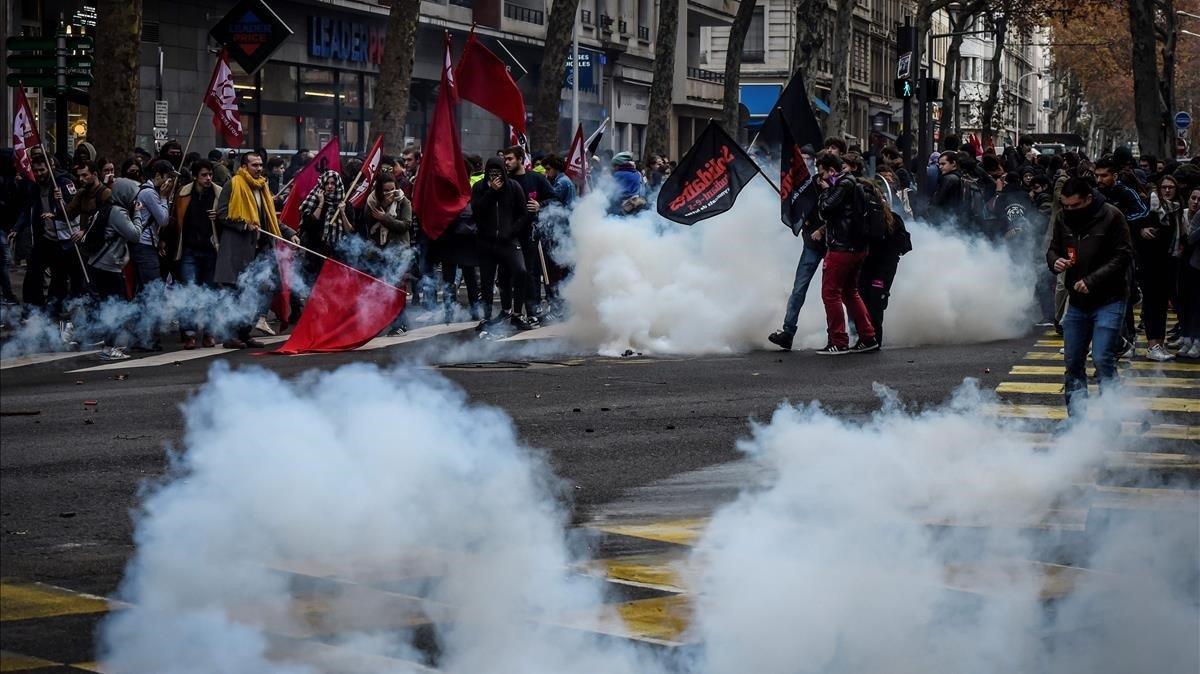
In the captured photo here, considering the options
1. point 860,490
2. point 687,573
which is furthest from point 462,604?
point 860,490

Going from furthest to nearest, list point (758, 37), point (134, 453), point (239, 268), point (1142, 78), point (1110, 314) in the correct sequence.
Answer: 1. point (758, 37)
2. point (1142, 78)
3. point (239, 268)
4. point (1110, 314)
5. point (134, 453)

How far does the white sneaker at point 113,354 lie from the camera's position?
14484mm

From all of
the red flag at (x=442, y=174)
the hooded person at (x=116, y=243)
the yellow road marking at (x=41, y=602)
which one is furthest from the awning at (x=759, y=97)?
the yellow road marking at (x=41, y=602)

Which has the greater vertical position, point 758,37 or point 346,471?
point 758,37

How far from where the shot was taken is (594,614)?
6133 millimetres

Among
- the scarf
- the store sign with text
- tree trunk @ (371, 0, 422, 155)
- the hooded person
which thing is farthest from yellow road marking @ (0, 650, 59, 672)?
the store sign with text

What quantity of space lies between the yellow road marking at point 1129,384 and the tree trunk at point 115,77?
12.8 meters

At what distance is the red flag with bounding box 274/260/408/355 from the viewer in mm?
14023

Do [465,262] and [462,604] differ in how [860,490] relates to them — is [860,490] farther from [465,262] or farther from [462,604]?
[465,262]

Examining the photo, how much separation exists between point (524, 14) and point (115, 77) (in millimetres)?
22507

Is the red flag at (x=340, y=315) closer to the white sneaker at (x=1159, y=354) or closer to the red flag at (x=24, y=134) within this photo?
the red flag at (x=24, y=134)

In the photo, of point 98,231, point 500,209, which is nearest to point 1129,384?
point 500,209

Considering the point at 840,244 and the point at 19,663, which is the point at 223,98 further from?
the point at 19,663

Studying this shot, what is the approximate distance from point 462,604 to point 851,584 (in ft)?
4.72
